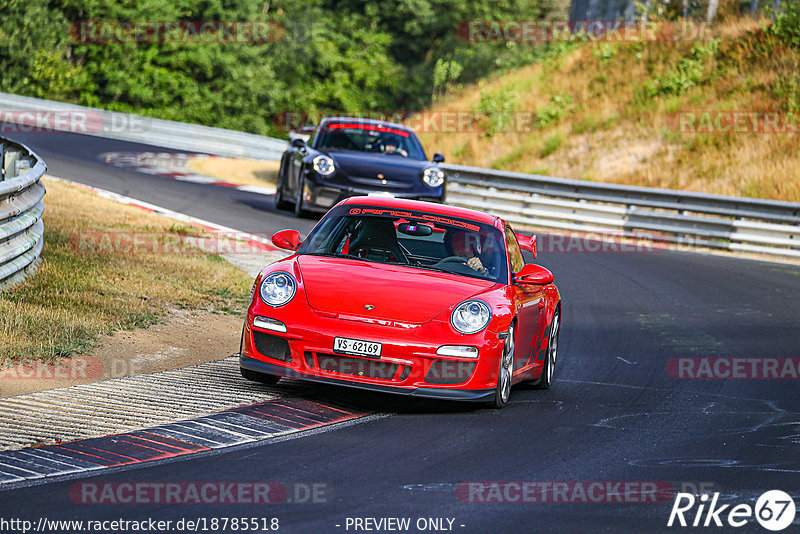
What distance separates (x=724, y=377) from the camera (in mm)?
10289

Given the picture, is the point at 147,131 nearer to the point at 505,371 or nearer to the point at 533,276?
the point at 533,276

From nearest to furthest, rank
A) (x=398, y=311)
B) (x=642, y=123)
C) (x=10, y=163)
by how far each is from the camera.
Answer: (x=398, y=311), (x=10, y=163), (x=642, y=123)

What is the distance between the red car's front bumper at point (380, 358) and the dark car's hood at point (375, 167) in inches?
412

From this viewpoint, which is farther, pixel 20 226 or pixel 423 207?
pixel 20 226

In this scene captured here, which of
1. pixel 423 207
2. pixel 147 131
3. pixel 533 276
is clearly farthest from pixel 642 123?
pixel 533 276

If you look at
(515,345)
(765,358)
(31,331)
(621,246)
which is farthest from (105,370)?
(621,246)

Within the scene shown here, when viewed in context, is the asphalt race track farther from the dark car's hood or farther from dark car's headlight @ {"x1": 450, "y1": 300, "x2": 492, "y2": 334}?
the dark car's hood

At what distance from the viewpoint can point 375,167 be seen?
1828 cm

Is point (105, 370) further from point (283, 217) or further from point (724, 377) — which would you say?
point (283, 217)

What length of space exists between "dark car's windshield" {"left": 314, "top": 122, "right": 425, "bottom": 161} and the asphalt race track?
6.86m

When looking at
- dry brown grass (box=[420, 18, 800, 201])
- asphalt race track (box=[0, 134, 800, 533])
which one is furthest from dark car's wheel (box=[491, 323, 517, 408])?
dry brown grass (box=[420, 18, 800, 201])

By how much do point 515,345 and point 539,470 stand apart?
190 centimetres

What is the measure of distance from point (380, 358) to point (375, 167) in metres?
10.9

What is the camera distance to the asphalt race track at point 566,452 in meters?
5.49
